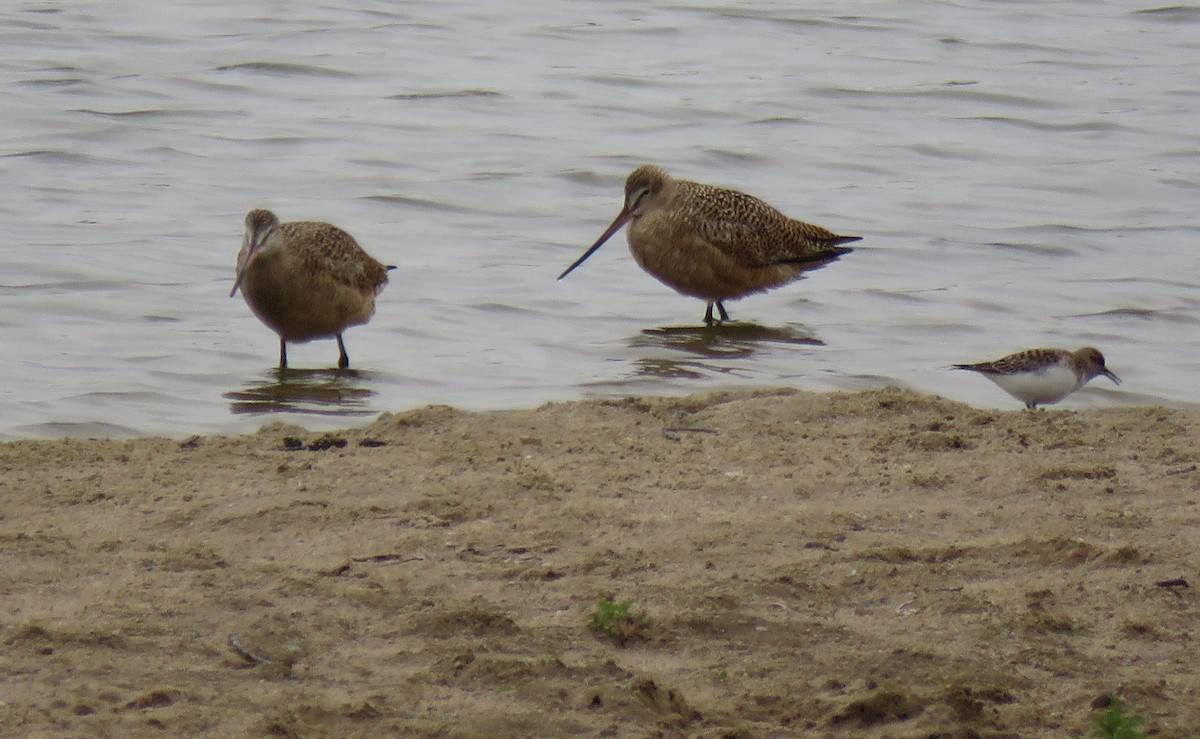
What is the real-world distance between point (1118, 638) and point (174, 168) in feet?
31.5

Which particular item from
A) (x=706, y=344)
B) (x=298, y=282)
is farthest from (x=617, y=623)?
(x=706, y=344)

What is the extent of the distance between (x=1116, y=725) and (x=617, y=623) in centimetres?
132

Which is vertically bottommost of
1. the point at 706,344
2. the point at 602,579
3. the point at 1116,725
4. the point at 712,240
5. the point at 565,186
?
the point at 706,344

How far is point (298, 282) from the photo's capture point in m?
9.15

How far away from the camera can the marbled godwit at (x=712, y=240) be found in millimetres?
10688

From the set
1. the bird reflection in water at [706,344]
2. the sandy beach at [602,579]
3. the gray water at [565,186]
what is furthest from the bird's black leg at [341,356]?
the sandy beach at [602,579]

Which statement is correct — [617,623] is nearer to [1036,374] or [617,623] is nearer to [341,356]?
[1036,374]

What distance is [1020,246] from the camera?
12.2 meters

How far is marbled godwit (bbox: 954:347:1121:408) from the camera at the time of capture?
8.06 meters

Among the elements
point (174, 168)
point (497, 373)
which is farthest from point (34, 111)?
point (497, 373)

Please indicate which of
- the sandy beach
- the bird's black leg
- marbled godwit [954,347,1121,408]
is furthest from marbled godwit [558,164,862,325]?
the sandy beach

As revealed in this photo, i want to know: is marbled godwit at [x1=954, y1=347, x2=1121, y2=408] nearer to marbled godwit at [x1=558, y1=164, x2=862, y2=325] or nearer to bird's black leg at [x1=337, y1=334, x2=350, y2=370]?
marbled godwit at [x1=558, y1=164, x2=862, y2=325]

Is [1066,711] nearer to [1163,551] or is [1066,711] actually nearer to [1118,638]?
[1118,638]

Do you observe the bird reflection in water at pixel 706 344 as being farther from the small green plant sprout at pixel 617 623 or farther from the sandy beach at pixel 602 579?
the small green plant sprout at pixel 617 623
